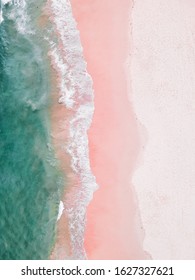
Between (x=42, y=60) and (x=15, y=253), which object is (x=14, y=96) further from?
(x=15, y=253)

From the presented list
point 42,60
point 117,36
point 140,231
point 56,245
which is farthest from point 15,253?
point 117,36

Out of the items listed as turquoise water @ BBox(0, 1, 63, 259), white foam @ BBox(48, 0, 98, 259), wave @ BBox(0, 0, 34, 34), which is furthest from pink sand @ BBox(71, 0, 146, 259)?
wave @ BBox(0, 0, 34, 34)

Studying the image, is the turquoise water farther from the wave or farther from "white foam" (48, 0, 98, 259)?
"white foam" (48, 0, 98, 259)

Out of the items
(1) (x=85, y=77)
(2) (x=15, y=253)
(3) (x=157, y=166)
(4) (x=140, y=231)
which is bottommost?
(2) (x=15, y=253)

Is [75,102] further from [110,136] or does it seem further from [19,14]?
[19,14]

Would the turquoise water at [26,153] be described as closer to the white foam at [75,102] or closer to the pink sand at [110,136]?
the white foam at [75,102]
